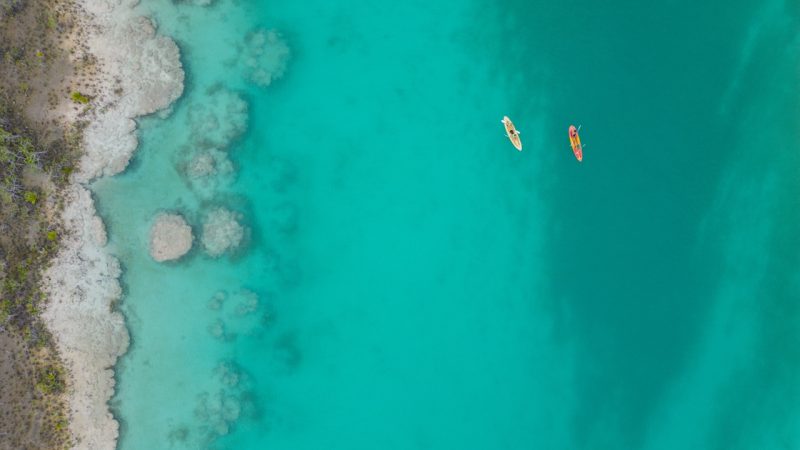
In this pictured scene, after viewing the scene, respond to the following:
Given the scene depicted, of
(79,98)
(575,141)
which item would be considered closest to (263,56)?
(79,98)

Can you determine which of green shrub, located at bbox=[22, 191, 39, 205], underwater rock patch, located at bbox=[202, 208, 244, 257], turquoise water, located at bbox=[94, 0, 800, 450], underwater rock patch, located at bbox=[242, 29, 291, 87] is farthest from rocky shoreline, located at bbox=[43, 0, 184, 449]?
underwater rock patch, located at bbox=[202, 208, 244, 257]

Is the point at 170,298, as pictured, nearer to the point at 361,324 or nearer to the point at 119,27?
the point at 361,324

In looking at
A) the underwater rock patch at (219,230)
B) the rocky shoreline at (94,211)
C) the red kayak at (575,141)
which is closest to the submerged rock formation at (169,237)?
the underwater rock patch at (219,230)

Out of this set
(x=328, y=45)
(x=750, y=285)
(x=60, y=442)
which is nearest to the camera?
(x=60, y=442)

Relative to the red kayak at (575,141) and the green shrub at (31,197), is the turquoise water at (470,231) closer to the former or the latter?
the red kayak at (575,141)

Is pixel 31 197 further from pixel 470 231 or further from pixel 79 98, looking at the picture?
pixel 470 231

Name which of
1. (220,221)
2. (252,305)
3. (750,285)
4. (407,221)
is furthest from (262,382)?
(750,285)
